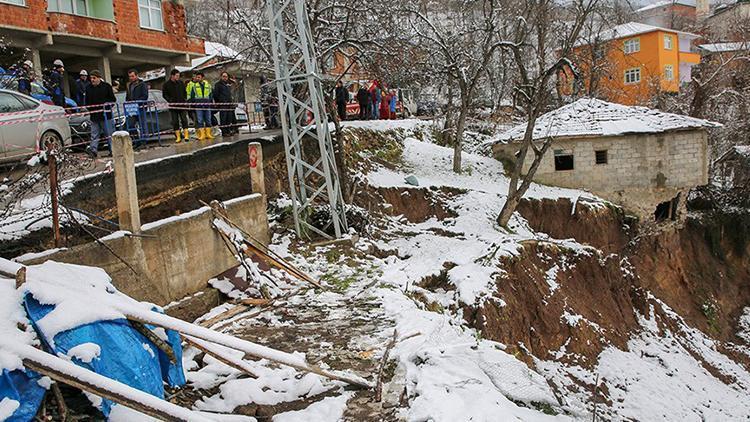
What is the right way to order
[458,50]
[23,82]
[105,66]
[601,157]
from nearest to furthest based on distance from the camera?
[23,82] < [458,50] < [601,157] < [105,66]

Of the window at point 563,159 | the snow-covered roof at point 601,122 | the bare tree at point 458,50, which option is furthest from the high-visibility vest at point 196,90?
the window at point 563,159

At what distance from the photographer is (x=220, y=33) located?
51156mm

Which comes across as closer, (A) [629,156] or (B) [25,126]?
(B) [25,126]

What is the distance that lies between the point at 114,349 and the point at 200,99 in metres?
11.2

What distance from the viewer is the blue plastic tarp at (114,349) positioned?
4508 millimetres

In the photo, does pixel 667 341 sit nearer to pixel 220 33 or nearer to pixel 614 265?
pixel 614 265

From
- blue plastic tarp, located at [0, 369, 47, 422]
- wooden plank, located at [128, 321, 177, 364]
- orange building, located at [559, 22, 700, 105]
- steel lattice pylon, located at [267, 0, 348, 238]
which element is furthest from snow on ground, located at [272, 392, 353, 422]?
orange building, located at [559, 22, 700, 105]

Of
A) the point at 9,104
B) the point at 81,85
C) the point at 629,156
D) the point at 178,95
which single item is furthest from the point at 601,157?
the point at 9,104

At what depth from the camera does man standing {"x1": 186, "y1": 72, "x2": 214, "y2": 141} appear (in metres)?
14.7

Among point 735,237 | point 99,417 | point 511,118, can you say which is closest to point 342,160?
point 99,417

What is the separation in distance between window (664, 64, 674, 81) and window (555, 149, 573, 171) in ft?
89.3

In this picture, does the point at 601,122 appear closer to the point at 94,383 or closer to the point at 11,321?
the point at 94,383

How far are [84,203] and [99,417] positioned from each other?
5250 mm

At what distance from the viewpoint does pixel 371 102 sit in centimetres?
2445
